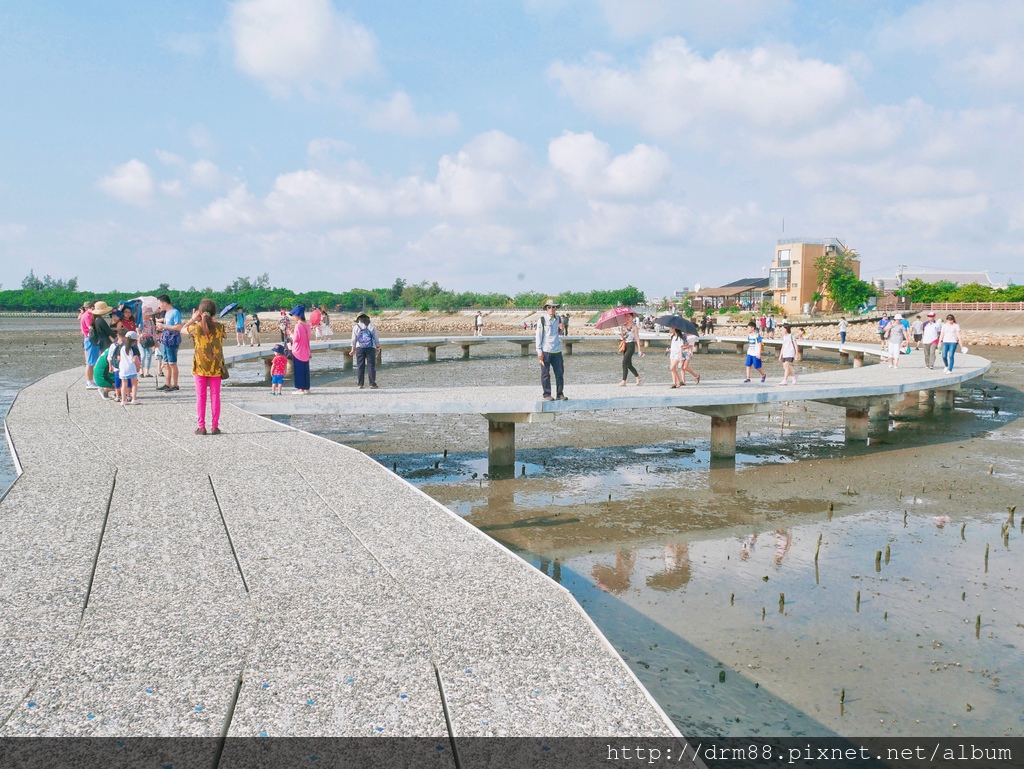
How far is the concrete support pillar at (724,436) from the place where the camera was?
1253 cm

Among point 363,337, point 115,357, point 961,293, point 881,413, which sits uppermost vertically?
point 961,293

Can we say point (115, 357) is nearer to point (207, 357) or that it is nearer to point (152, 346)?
point (152, 346)

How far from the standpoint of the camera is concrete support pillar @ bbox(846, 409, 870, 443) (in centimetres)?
1412

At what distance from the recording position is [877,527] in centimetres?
887

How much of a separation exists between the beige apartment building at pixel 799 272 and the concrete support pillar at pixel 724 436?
59486mm

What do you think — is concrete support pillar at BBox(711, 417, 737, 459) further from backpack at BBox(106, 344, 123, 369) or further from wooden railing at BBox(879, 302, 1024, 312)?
wooden railing at BBox(879, 302, 1024, 312)

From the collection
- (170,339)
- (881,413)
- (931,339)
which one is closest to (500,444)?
(170,339)

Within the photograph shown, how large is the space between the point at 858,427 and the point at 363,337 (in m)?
9.05

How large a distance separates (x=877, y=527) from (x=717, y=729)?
5.12 metres

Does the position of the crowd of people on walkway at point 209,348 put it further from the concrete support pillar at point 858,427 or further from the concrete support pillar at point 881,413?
the concrete support pillar at point 881,413

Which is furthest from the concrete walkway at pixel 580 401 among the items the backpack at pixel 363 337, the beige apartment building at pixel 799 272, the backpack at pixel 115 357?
the beige apartment building at pixel 799 272

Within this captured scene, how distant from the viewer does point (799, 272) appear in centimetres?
6994

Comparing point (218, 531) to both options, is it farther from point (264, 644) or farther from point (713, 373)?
point (713, 373)

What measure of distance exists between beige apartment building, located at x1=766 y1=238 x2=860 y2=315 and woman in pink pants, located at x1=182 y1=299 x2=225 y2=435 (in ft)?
214
